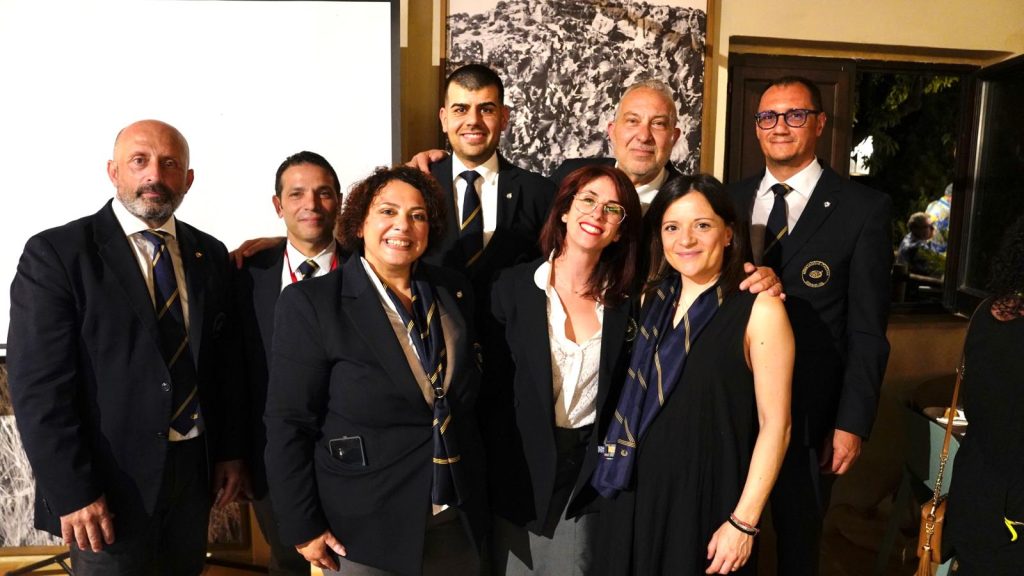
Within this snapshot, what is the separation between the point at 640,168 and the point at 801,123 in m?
0.55

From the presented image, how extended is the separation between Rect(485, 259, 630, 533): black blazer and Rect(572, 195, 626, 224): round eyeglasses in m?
0.24

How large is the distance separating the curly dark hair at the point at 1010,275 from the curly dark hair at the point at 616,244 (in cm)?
97

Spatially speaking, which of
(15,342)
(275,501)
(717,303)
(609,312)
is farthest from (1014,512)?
(15,342)

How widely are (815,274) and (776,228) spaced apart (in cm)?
20

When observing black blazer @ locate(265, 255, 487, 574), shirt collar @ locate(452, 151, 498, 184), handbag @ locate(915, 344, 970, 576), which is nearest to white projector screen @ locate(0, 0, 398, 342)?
shirt collar @ locate(452, 151, 498, 184)

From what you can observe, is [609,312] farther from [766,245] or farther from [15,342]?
[15,342]

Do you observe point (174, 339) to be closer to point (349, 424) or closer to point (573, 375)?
point (349, 424)

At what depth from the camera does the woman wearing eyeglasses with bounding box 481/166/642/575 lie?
1931 millimetres

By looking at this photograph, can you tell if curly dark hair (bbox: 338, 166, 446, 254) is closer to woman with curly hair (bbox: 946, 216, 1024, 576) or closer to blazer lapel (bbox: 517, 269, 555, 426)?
blazer lapel (bbox: 517, 269, 555, 426)

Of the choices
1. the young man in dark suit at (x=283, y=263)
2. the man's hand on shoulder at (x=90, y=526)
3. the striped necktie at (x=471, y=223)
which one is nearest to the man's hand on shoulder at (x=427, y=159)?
the striped necktie at (x=471, y=223)

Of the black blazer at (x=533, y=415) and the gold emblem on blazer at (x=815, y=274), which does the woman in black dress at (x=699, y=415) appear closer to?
the black blazer at (x=533, y=415)

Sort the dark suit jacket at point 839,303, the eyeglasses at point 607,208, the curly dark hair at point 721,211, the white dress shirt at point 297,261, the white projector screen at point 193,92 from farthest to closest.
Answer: the white projector screen at point 193,92 < the white dress shirt at point 297,261 < the dark suit jacket at point 839,303 < the eyeglasses at point 607,208 < the curly dark hair at point 721,211

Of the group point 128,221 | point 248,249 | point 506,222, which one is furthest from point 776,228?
point 128,221

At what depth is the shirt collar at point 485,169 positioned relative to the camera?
101 inches
